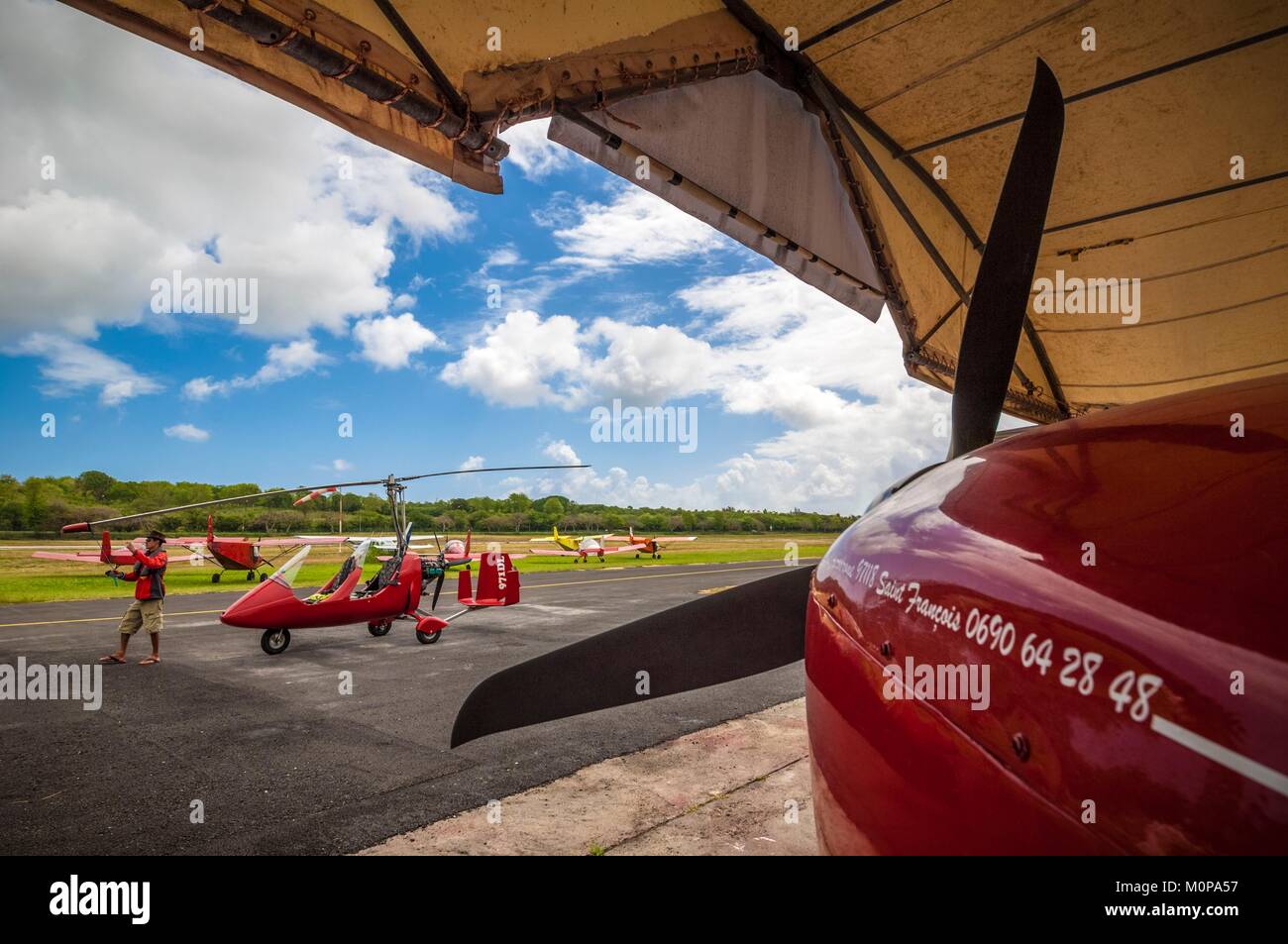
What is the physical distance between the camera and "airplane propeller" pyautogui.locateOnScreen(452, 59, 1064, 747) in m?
2.29

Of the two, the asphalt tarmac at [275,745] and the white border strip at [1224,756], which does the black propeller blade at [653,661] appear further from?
the asphalt tarmac at [275,745]

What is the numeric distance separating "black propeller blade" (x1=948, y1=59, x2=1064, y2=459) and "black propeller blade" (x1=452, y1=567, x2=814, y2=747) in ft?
3.23

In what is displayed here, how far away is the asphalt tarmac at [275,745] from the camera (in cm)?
374

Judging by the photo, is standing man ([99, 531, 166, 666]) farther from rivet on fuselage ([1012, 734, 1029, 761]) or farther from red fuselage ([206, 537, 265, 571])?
red fuselage ([206, 537, 265, 571])

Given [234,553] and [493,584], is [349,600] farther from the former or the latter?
[234,553]

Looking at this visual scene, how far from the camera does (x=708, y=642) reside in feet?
7.79

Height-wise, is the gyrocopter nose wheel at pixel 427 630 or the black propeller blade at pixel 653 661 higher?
the black propeller blade at pixel 653 661

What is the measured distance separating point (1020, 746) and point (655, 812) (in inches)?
134

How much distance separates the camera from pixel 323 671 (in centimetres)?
805

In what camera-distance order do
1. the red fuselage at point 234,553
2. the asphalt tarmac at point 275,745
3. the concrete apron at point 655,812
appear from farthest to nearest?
the red fuselage at point 234,553 → the asphalt tarmac at point 275,745 → the concrete apron at point 655,812

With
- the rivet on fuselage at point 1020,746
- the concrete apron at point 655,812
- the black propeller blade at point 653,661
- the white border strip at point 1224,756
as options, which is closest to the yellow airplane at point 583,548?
the concrete apron at point 655,812

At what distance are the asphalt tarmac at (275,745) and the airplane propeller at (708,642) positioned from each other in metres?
1.99

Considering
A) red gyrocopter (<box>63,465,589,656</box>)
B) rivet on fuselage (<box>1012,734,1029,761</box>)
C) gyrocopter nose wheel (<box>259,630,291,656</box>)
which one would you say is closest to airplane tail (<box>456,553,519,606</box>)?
red gyrocopter (<box>63,465,589,656</box>)

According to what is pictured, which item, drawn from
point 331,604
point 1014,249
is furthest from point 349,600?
point 1014,249
